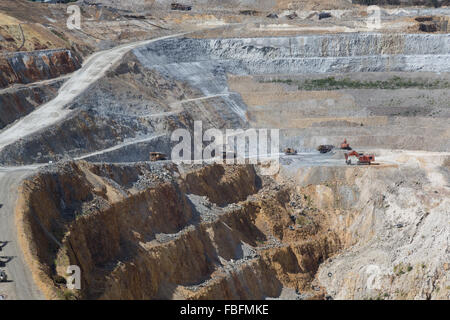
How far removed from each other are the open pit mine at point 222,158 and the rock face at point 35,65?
0.52ft

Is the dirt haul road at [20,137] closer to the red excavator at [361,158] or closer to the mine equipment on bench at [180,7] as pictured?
the red excavator at [361,158]

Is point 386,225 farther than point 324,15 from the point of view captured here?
No

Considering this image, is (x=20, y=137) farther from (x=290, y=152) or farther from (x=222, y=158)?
(x=290, y=152)

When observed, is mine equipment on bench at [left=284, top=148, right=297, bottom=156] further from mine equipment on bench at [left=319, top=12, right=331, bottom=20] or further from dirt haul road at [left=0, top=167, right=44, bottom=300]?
mine equipment on bench at [left=319, top=12, right=331, bottom=20]

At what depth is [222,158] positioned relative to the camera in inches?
2122

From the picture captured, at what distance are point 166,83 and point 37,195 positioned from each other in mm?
36656

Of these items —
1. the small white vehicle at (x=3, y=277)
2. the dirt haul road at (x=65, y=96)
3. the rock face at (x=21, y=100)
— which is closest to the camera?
the small white vehicle at (x=3, y=277)

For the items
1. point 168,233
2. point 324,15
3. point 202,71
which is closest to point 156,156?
point 168,233

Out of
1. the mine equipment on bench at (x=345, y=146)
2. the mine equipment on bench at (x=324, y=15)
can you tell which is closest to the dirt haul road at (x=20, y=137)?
the mine equipment on bench at (x=345, y=146)

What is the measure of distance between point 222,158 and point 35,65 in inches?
750

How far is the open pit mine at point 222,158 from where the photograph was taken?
34219 millimetres

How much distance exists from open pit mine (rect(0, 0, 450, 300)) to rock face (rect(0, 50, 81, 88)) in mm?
158

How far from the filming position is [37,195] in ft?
109

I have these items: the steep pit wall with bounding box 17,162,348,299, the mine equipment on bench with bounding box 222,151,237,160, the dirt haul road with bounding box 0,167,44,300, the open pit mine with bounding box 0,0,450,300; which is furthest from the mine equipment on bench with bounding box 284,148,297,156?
the dirt haul road with bounding box 0,167,44,300
